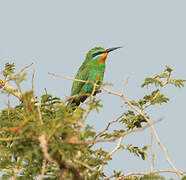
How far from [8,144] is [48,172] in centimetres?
49

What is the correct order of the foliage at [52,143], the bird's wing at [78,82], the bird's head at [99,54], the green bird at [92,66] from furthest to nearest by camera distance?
the bird's head at [99,54] → the green bird at [92,66] → the bird's wing at [78,82] → the foliage at [52,143]

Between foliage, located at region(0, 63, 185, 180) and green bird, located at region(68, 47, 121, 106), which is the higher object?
green bird, located at region(68, 47, 121, 106)

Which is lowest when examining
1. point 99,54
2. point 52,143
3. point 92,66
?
point 52,143

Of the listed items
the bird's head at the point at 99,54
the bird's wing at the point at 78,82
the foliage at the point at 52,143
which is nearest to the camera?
the foliage at the point at 52,143

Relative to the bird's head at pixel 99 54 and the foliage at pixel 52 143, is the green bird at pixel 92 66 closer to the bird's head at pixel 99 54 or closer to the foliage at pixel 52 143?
the bird's head at pixel 99 54

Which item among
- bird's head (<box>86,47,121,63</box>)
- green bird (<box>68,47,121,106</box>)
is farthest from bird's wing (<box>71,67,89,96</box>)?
bird's head (<box>86,47,121,63</box>)

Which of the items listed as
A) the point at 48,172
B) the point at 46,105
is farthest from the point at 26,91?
the point at 46,105

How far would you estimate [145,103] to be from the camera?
3.85m

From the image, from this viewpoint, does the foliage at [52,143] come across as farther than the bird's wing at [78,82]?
No

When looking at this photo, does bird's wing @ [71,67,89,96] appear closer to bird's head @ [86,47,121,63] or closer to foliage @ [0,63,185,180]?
bird's head @ [86,47,121,63]

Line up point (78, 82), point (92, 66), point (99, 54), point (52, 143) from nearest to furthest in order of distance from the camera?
point (52, 143), point (78, 82), point (92, 66), point (99, 54)

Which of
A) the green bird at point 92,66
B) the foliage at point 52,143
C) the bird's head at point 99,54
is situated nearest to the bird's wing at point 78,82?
the green bird at point 92,66

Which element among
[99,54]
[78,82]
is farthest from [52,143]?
[99,54]

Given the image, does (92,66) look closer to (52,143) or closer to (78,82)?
(78,82)
